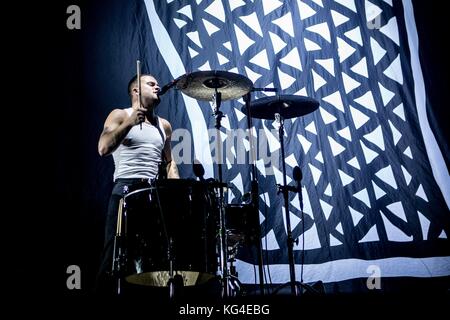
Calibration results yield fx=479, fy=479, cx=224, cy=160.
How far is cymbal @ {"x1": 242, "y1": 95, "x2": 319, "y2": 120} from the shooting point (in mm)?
3973

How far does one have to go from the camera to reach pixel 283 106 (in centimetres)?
405

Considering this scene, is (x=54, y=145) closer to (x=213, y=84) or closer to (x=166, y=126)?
(x=166, y=126)

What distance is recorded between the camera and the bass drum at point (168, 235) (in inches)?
110

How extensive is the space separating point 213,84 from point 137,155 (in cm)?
82

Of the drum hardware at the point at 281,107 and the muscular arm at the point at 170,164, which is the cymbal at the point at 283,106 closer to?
the drum hardware at the point at 281,107

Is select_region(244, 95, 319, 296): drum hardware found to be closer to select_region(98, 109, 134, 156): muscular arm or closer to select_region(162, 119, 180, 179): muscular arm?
select_region(162, 119, 180, 179): muscular arm

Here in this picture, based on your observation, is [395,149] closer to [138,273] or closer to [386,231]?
[386,231]

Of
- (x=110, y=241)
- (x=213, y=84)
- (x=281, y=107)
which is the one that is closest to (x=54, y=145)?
(x=110, y=241)

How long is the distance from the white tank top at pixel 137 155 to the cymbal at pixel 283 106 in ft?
2.95

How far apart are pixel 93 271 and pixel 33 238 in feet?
1.85

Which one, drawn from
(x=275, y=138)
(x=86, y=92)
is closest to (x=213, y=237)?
(x=275, y=138)

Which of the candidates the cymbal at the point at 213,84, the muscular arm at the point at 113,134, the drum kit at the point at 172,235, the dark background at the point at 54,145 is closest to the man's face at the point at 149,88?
the cymbal at the point at 213,84

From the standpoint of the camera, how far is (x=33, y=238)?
3.96 meters

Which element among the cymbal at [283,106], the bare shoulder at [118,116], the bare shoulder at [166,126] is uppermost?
the cymbal at [283,106]
